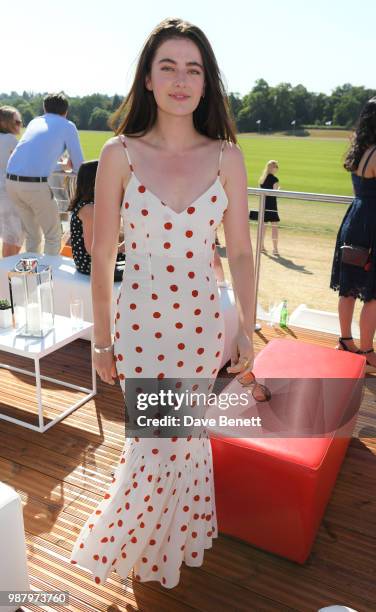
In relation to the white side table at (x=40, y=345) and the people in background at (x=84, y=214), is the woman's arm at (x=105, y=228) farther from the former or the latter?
the people in background at (x=84, y=214)

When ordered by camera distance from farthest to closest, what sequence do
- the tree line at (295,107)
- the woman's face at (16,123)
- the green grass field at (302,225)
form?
1. the tree line at (295,107)
2. the green grass field at (302,225)
3. the woman's face at (16,123)

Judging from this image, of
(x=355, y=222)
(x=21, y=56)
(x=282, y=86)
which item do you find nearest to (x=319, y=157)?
(x=282, y=86)

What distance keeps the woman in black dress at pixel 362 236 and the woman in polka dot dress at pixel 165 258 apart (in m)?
1.98

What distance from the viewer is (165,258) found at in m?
1.52

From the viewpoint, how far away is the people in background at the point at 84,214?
347 cm

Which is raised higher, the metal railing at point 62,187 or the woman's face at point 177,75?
the woman's face at point 177,75

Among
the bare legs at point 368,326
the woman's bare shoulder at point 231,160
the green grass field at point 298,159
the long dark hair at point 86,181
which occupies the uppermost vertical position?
the woman's bare shoulder at point 231,160

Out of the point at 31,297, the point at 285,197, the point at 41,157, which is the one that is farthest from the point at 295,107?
the point at 31,297

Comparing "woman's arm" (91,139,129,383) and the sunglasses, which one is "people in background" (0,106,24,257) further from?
"woman's arm" (91,139,129,383)

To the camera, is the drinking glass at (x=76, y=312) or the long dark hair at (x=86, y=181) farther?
the long dark hair at (x=86, y=181)

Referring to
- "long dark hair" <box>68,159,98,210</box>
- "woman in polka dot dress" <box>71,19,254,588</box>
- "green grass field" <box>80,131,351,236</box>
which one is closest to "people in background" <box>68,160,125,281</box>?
"long dark hair" <box>68,159,98,210</box>

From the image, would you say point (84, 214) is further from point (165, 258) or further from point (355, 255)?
point (165, 258)

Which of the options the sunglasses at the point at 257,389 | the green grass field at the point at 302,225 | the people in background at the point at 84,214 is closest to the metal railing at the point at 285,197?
the green grass field at the point at 302,225

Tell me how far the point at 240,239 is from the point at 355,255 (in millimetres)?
2062
